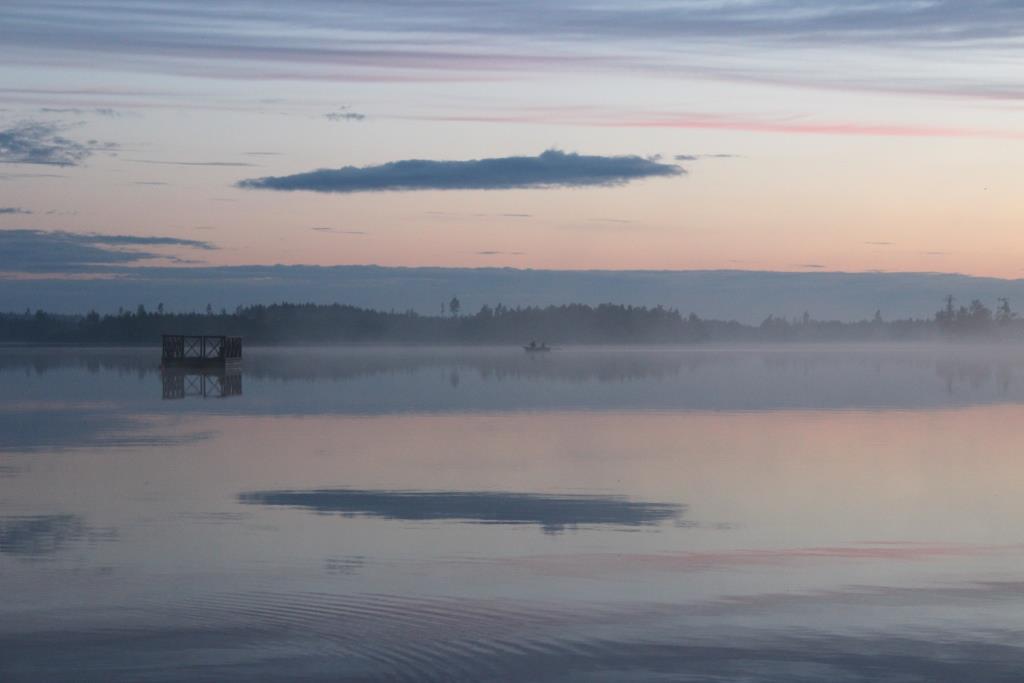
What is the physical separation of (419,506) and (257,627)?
8286mm

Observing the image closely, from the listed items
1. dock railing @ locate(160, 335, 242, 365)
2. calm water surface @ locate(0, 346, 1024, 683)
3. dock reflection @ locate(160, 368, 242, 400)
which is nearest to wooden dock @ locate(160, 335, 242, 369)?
dock railing @ locate(160, 335, 242, 365)

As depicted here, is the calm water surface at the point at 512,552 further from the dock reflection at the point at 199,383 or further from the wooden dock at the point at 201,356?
the wooden dock at the point at 201,356

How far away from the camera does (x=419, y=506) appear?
2142cm

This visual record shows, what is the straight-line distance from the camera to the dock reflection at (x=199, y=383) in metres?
56.4

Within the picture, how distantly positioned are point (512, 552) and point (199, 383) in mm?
52841

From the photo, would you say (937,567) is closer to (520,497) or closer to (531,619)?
(531,619)

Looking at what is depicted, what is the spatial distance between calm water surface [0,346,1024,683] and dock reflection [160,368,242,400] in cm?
1919

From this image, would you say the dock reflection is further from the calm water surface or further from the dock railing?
the calm water surface

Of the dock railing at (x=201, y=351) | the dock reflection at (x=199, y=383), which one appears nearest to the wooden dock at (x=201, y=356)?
the dock railing at (x=201, y=351)

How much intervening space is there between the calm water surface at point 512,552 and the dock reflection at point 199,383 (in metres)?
19.2

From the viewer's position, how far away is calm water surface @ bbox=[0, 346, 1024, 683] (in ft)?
40.2

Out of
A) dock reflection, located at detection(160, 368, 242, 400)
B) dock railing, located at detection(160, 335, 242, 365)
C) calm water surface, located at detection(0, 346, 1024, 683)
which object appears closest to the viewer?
calm water surface, located at detection(0, 346, 1024, 683)

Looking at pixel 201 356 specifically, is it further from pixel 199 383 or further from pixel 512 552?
pixel 512 552

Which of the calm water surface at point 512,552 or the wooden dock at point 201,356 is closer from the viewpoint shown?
the calm water surface at point 512,552
